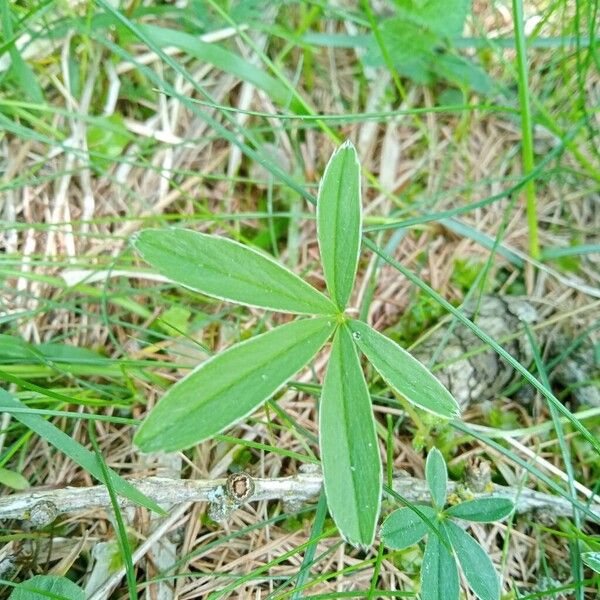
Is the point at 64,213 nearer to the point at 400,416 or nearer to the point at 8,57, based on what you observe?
the point at 8,57

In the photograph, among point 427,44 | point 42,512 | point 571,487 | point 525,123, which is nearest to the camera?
point 42,512

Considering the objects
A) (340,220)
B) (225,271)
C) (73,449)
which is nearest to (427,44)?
(340,220)

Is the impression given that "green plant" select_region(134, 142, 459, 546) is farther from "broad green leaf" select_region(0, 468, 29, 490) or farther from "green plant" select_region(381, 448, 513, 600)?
"broad green leaf" select_region(0, 468, 29, 490)

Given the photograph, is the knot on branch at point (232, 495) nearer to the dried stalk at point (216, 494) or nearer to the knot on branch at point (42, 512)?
the dried stalk at point (216, 494)

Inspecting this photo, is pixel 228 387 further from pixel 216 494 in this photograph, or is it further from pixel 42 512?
Answer: pixel 42 512

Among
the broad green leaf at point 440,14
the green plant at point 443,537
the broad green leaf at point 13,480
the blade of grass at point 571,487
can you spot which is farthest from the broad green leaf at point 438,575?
the broad green leaf at point 440,14

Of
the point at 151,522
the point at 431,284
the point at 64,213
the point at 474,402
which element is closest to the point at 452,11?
the point at 431,284
